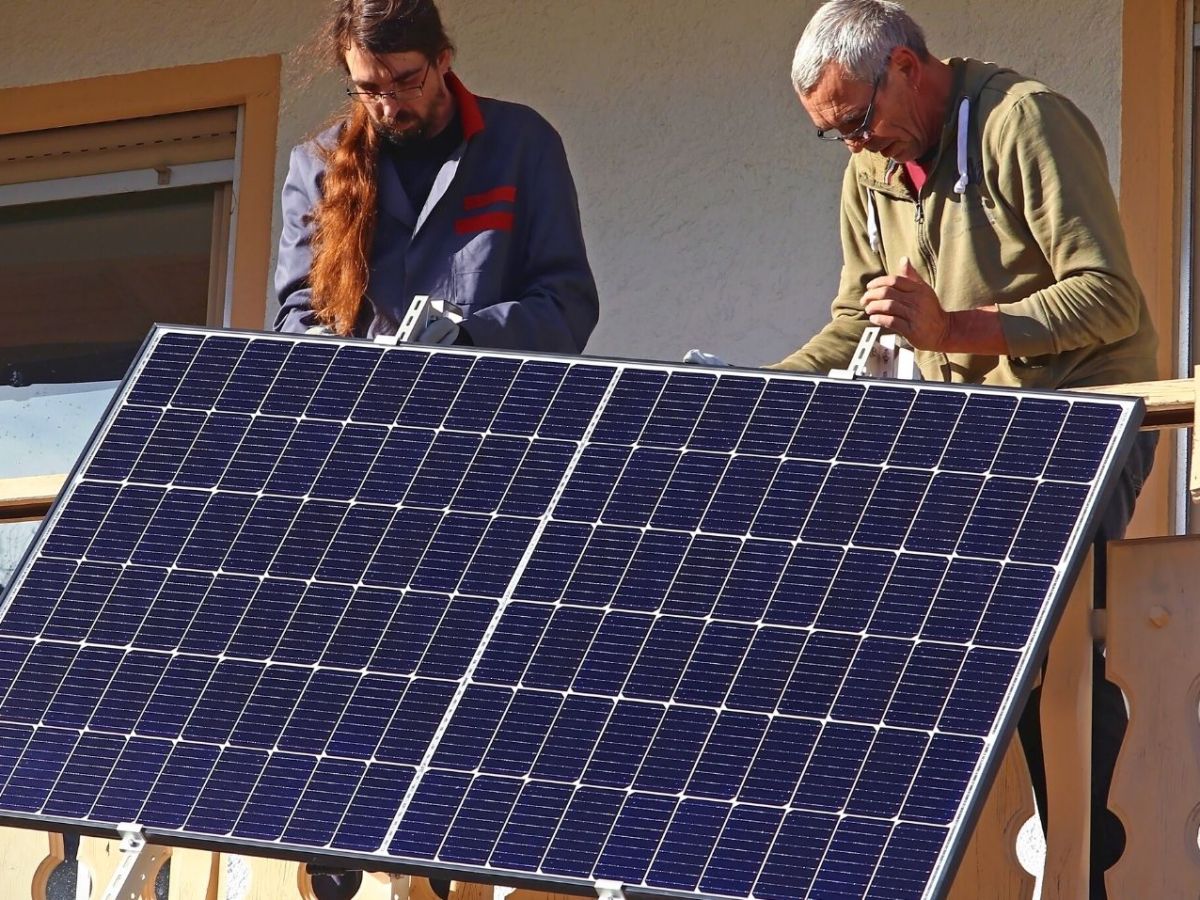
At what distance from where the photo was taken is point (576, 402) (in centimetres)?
475

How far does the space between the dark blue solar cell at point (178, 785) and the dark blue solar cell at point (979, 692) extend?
4.14ft

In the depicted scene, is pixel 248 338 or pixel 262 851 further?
pixel 248 338

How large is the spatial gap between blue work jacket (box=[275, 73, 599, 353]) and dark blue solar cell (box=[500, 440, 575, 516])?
0.89 m

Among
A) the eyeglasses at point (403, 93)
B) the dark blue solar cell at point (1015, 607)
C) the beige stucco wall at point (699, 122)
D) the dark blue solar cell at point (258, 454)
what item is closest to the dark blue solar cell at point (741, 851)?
the dark blue solar cell at point (1015, 607)

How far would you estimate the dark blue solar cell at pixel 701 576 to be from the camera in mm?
4305

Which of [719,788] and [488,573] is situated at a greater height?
[488,573]

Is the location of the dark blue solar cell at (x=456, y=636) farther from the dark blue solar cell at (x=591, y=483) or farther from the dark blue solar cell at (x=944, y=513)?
the dark blue solar cell at (x=944, y=513)

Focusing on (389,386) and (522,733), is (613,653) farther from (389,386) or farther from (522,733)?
(389,386)

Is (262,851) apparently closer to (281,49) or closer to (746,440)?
(746,440)

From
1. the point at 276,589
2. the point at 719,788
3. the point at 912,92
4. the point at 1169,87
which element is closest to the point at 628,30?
the point at 1169,87

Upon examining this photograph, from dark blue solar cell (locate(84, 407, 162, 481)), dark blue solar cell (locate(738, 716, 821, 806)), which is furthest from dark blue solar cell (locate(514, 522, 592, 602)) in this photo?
dark blue solar cell (locate(84, 407, 162, 481))

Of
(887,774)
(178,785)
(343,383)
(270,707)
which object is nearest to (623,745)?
(887,774)

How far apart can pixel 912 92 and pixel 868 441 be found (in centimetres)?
114

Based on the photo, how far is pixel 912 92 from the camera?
17.5 ft
